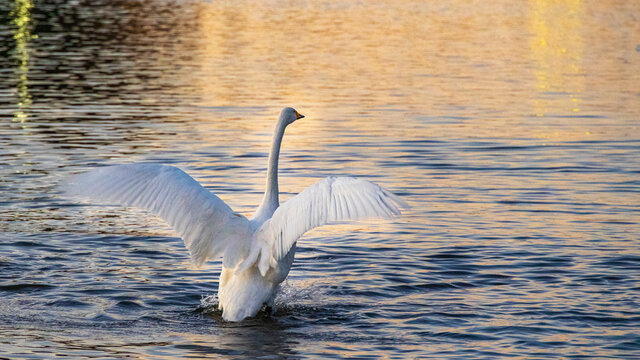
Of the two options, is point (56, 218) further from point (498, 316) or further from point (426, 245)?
point (498, 316)

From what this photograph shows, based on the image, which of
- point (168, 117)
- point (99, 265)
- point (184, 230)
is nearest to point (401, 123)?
point (168, 117)

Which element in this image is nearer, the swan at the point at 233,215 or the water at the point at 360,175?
the swan at the point at 233,215

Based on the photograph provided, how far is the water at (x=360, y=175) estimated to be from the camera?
10.9m

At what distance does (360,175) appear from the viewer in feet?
63.1

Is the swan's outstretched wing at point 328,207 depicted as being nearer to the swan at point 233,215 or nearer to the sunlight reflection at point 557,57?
the swan at point 233,215

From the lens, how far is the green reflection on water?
1104 inches

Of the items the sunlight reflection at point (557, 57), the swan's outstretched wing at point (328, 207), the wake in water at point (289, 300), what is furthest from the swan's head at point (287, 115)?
the sunlight reflection at point (557, 57)

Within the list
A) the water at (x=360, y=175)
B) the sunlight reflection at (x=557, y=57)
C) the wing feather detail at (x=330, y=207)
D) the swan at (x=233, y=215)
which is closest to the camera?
the wing feather detail at (x=330, y=207)

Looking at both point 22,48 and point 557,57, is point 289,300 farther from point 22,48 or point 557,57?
point 22,48

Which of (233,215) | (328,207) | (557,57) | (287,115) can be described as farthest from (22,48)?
(328,207)

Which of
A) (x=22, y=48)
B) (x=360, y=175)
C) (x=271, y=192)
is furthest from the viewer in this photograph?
(x=22, y=48)

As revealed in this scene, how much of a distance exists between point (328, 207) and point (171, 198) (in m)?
1.93

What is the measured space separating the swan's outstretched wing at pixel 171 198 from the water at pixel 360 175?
957 millimetres

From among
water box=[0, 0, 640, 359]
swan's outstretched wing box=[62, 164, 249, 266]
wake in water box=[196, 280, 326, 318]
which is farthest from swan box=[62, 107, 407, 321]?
water box=[0, 0, 640, 359]
